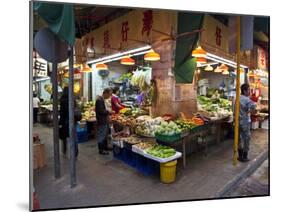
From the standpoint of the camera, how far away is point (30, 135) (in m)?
2.91

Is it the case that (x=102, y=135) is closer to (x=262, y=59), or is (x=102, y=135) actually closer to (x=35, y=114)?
(x=35, y=114)

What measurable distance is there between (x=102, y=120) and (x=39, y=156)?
1151mm

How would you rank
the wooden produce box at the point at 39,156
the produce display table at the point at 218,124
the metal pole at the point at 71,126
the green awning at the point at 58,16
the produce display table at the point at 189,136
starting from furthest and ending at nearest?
the produce display table at the point at 218,124 < the produce display table at the point at 189,136 < the metal pole at the point at 71,126 < the wooden produce box at the point at 39,156 < the green awning at the point at 58,16

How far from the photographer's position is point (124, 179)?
3.55 meters

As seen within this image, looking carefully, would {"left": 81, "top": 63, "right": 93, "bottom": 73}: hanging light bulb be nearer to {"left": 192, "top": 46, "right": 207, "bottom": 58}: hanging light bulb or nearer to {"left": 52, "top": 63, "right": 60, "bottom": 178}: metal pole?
{"left": 52, "top": 63, "right": 60, "bottom": 178}: metal pole

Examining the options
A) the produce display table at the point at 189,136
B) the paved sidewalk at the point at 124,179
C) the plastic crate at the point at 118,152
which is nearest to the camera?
the paved sidewalk at the point at 124,179

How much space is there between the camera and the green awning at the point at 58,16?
2872 millimetres

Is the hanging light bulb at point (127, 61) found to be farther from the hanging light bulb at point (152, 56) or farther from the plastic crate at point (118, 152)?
the plastic crate at point (118, 152)

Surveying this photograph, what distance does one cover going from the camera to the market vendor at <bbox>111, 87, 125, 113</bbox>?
3664 millimetres

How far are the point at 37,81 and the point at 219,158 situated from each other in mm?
2953

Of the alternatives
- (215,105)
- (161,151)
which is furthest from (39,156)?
(215,105)

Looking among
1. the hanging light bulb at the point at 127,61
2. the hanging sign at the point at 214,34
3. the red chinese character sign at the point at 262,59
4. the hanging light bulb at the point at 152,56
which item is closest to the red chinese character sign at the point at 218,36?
the hanging sign at the point at 214,34

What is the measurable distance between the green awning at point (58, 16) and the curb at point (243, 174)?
2.94m

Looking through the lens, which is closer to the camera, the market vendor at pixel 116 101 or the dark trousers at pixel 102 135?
the market vendor at pixel 116 101
